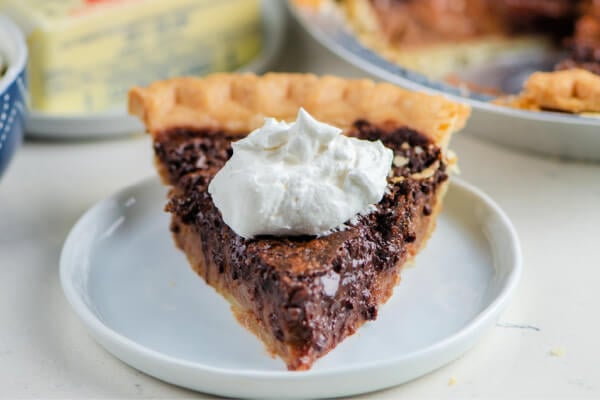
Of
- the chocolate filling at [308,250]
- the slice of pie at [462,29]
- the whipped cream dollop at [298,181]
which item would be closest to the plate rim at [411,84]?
the chocolate filling at [308,250]

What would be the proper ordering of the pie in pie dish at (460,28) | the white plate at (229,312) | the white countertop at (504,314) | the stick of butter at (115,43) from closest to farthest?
1. the white plate at (229,312)
2. the white countertop at (504,314)
3. the stick of butter at (115,43)
4. the pie in pie dish at (460,28)

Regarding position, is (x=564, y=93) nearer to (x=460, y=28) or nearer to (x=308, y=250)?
(x=308, y=250)

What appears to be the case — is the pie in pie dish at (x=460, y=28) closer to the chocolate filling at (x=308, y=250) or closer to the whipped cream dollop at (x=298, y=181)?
the chocolate filling at (x=308, y=250)

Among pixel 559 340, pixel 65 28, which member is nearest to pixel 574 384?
pixel 559 340

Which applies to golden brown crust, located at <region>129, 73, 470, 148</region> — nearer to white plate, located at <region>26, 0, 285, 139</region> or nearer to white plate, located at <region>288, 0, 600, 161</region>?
white plate, located at <region>288, 0, 600, 161</region>

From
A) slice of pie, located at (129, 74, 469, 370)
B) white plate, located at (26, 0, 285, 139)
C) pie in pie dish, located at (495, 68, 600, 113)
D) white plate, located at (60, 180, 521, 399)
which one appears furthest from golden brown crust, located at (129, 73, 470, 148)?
white plate, located at (26, 0, 285, 139)

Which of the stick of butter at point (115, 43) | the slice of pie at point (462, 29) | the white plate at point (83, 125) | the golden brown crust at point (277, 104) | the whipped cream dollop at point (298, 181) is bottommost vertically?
the slice of pie at point (462, 29)

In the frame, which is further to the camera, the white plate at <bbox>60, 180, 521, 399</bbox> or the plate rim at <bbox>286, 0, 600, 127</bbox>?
the plate rim at <bbox>286, 0, 600, 127</bbox>
